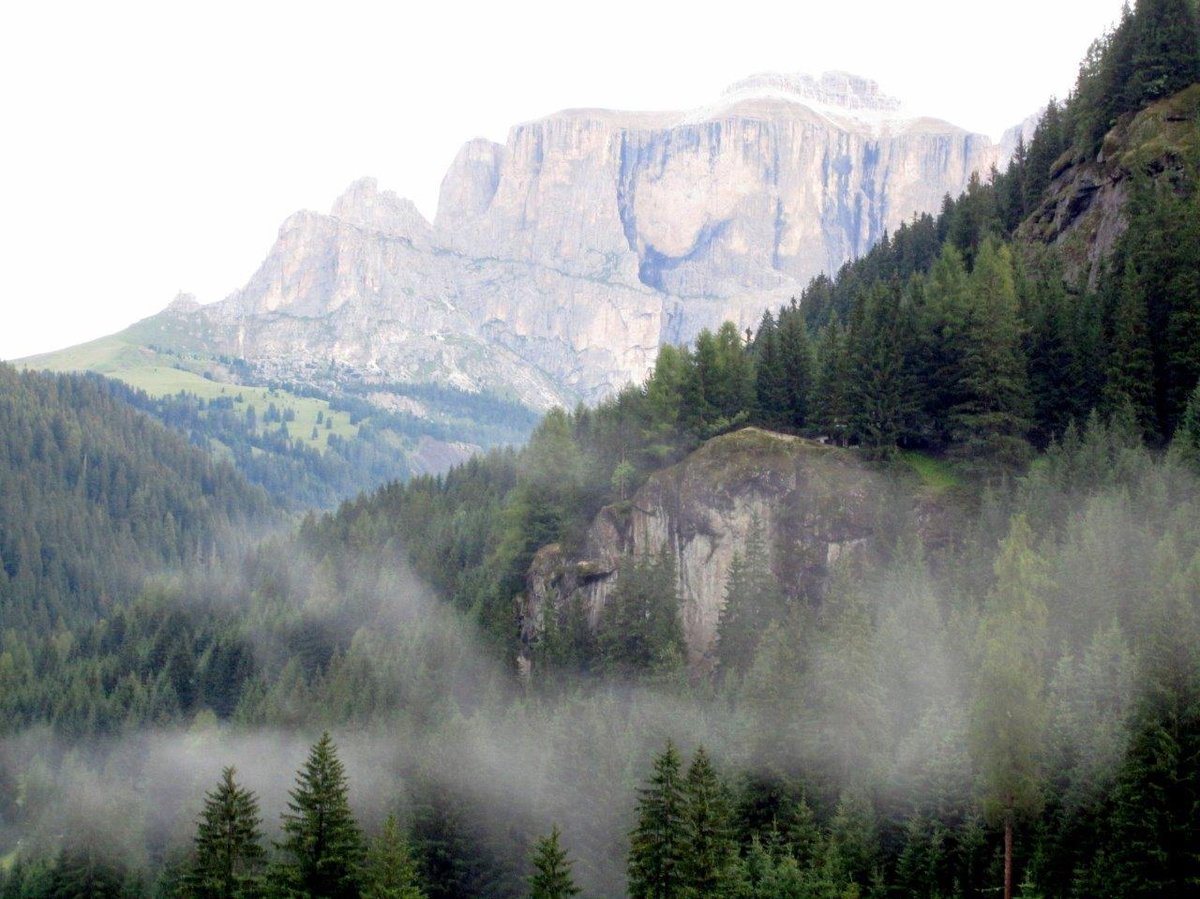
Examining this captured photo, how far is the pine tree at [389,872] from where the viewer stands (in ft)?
187

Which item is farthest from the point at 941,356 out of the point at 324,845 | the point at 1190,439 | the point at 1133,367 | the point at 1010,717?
the point at 324,845

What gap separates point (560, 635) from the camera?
93250 mm

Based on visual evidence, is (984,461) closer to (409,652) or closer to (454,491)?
(409,652)

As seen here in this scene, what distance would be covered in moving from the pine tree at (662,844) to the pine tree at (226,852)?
1900 centimetres

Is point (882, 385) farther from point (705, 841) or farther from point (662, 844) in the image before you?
point (705, 841)

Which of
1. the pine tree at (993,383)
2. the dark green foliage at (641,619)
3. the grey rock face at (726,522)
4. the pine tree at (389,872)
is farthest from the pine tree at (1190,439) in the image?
the pine tree at (389,872)

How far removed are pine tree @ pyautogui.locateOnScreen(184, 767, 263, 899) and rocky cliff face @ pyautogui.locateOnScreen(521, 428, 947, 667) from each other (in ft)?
114

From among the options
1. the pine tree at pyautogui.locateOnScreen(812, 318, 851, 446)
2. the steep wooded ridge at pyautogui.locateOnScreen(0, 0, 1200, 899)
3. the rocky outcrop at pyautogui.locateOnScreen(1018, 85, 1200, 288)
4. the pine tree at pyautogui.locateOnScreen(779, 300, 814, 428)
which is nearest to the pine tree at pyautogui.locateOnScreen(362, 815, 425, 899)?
the steep wooded ridge at pyautogui.locateOnScreen(0, 0, 1200, 899)

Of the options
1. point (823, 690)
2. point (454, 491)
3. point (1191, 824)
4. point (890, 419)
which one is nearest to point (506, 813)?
point (823, 690)

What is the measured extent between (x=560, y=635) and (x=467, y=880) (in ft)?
71.9

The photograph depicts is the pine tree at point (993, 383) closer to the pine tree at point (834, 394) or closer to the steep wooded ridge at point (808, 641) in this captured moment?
the steep wooded ridge at point (808, 641)

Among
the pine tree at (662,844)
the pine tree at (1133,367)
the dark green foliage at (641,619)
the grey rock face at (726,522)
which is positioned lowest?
the pine tree at (662,844)

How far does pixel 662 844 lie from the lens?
57.2 m

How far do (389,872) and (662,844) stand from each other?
1304 centimetres
